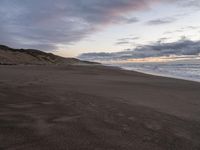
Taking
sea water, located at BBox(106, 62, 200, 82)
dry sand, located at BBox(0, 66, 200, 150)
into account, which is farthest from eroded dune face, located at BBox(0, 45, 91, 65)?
dry sand, located at BBox(0, 66, 200, 150)

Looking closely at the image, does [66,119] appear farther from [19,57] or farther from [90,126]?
[19,57]

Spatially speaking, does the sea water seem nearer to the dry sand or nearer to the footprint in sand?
the dry sand

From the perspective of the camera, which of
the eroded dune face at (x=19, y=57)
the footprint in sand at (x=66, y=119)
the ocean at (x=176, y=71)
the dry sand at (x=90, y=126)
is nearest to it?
the dry sand at (x=90, y=126)

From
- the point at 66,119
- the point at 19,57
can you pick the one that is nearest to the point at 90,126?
the point at 66,119

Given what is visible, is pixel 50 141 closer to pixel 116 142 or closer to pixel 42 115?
pixel 116 142

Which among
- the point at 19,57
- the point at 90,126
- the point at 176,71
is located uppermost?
the point at 19,57

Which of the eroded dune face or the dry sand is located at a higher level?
the eroded dune face

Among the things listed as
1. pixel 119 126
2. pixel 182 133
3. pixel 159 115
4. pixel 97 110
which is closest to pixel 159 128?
pixel 182 133

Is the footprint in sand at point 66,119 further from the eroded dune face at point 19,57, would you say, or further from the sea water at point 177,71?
the eroded dune face at point 19,57

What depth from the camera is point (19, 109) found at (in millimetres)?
4750

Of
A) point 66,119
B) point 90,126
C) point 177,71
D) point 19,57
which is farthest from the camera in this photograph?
point 19,57

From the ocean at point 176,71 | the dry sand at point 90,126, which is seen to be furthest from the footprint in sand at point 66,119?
the ocean at point 176,71

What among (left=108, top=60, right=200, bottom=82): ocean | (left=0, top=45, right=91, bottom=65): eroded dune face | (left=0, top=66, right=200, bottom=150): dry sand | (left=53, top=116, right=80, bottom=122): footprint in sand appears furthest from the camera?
(left=0, top=45, right=91, bottom=65): eroded dune face

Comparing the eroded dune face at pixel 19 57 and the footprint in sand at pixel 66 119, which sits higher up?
the eroded dune face at pixel 19 57
